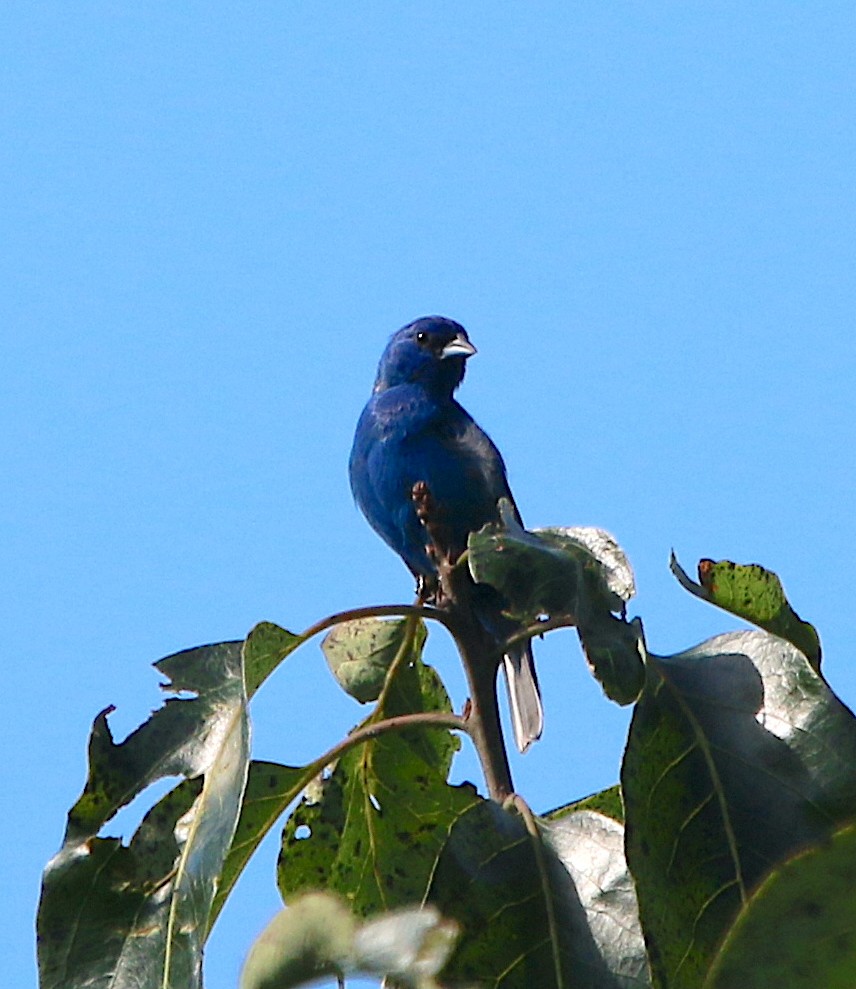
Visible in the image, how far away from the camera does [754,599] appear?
2.57 meters

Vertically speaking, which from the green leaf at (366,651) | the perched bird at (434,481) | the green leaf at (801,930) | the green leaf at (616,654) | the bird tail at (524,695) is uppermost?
the perched bird at (434,481)

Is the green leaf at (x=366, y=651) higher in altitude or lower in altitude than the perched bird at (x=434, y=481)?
lower

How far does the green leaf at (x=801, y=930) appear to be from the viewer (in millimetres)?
911

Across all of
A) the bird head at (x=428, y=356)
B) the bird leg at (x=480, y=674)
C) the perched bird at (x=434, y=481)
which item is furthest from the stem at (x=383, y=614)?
the bird head at (x=428, y=356)

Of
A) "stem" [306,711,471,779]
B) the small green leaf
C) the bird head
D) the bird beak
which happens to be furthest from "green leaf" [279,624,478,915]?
the bird beak

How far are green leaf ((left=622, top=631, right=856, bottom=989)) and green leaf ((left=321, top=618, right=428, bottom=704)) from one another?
0.81 meters

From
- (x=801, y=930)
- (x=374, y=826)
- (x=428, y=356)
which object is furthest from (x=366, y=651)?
(x=428, y=356)

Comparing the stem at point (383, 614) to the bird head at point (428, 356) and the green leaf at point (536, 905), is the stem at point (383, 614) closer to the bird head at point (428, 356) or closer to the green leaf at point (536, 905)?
the green leaf at point (536, 905)

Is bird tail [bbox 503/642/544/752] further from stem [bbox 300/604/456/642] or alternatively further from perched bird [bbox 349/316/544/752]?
stem [bbox 300/604/456/642]

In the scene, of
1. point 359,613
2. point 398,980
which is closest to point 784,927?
point 398,980

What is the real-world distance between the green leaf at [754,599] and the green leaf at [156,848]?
0.74 m

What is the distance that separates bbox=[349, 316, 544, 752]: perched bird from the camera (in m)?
5.66

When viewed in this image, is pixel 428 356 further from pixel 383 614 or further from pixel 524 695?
pixel 383 614

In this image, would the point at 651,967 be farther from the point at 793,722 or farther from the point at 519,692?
the point at 519,692
